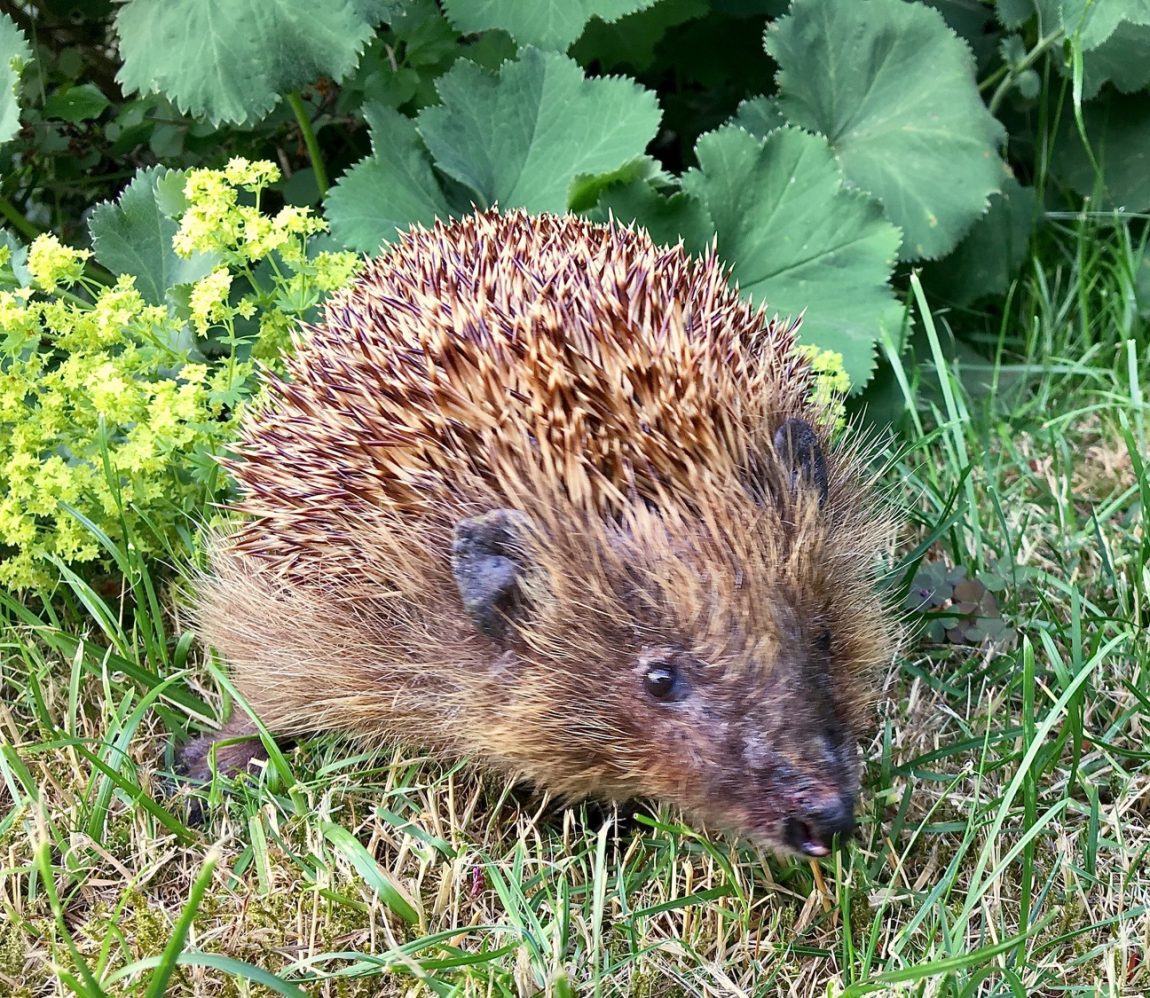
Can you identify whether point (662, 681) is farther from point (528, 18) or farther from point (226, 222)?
point (528, 18)

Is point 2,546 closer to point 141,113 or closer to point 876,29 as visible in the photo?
point 141,113

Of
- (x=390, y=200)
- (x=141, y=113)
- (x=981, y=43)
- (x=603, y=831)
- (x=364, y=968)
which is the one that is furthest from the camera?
(x=981, y=43)

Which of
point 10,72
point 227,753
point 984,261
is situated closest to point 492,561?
point 227,753

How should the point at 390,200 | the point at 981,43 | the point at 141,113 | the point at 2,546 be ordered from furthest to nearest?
the point at 981,43 < the point at 141,113 < the point at 390,200 < the point at 2,546

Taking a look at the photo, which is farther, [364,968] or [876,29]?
[876,29]

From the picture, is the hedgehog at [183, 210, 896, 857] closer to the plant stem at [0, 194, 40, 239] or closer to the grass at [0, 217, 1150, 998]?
the grass at [0, 217, 1150, 998]

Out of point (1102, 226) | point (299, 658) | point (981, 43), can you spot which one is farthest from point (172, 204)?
point (1102, 226)
